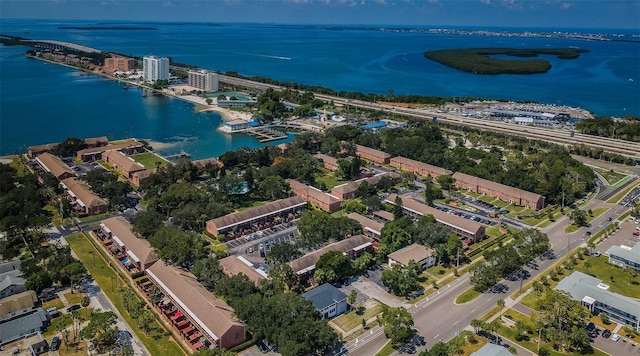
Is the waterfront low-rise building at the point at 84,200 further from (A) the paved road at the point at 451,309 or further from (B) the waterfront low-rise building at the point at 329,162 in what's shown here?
(A) the paved road at the point at 451,309

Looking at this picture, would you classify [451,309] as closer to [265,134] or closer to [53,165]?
[53,165]

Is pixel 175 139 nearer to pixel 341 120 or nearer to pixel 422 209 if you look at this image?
pixel 341 120

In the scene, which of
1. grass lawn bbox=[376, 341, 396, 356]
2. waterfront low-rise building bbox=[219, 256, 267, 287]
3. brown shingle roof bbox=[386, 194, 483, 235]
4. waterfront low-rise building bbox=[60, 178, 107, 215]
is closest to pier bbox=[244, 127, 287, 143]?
waterfront low-rise building bbox=[60, 178, 107, 215]

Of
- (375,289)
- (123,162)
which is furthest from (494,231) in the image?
(123,162)

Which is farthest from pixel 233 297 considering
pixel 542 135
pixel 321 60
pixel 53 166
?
pixel 321 60

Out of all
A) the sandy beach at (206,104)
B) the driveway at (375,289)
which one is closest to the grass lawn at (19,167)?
the sandy beach at (206,104)

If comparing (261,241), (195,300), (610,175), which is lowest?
(261,241)
